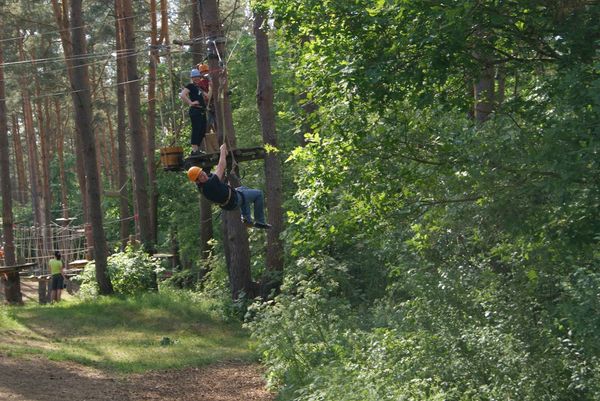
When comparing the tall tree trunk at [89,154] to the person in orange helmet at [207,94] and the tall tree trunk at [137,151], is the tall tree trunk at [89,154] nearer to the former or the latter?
the tall tree trunk at [137,151]

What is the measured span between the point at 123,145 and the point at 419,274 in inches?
963

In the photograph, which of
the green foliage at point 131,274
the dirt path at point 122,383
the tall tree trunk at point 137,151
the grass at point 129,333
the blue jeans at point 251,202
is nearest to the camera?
the blue jeans at point 251,202

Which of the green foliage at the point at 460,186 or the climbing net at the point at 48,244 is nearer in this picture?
the green foliage at the point at 460,186

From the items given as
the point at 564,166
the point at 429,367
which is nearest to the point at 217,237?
the point at 429,367

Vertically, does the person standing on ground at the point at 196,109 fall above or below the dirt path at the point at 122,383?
above

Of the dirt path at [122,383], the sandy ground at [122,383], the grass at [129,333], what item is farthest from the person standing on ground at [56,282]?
the dirt path at [122,383]

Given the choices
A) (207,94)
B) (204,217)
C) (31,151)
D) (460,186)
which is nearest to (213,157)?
(207,94)

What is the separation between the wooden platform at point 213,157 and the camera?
14.7 m

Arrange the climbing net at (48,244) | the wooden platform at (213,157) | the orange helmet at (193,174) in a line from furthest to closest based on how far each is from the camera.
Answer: the climbing net at (48,244) → the wooden platform at (213,157) → the orange helmet at (193,174)

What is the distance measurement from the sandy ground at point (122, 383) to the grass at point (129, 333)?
0.61 m

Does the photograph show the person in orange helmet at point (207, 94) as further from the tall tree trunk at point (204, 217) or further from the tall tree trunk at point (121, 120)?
the tall tree trunk at point (121, 120)

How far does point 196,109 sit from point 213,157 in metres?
1.69

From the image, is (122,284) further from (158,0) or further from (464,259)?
(158,0)

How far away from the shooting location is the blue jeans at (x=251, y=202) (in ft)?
44.4
